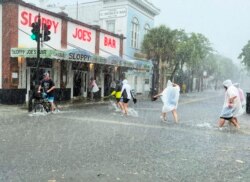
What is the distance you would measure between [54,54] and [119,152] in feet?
36.3

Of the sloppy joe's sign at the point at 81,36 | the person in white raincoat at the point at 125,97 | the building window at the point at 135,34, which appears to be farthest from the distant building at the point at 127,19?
the person in white raincoat at the point at 125,97

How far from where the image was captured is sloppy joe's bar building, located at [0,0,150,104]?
18.7 meters

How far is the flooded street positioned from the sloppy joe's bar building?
Answer: 671 cm

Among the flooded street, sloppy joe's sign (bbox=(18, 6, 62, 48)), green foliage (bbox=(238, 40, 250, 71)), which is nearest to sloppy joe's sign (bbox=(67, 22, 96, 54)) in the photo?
sloppy joe's sign (bbox=(18, 6, 62, 48))

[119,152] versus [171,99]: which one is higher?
[171,99]

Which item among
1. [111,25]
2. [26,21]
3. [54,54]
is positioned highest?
[111,25]

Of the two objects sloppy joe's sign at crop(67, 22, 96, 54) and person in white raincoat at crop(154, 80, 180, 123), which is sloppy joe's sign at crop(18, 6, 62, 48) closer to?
sloppy joe's sign at crop(67, 22, 96, 54)

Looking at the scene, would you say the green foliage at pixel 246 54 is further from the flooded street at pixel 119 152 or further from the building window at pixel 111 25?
the flooded street at pixel 119 152

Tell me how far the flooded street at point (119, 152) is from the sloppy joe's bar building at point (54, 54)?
22.0 feet

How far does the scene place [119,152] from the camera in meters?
7.75

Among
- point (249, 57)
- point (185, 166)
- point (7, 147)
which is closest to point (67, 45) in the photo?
point (7, 147)

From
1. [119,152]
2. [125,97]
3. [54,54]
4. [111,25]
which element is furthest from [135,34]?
[119,152]

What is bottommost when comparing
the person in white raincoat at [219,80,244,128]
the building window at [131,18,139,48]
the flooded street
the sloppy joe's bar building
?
the flooded street

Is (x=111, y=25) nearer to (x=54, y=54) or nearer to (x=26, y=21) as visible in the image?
(x=26, y=21)
